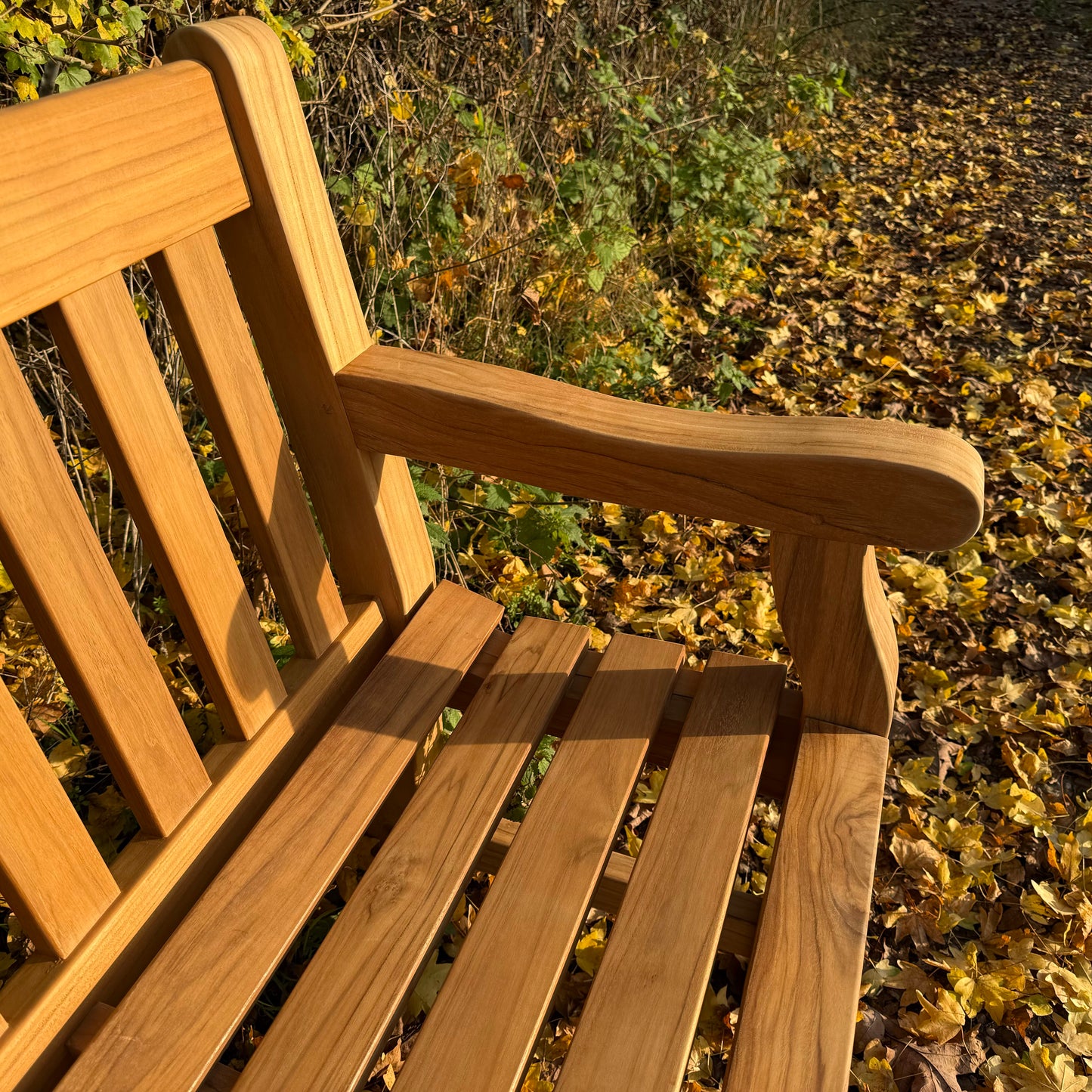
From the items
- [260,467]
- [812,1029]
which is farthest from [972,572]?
[260,467]

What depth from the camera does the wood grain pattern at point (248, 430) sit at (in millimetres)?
938

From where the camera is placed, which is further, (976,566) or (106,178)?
(976,566)

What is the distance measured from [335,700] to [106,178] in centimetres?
68

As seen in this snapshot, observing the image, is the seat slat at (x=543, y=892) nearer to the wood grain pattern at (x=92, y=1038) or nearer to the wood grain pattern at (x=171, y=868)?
the wood grain pattern at (x=92, y=1038)

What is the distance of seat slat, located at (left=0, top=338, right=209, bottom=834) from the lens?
0.79 metres

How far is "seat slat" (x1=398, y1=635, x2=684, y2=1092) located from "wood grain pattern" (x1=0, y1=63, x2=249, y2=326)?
708mm

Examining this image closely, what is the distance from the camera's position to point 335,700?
48.1 inches

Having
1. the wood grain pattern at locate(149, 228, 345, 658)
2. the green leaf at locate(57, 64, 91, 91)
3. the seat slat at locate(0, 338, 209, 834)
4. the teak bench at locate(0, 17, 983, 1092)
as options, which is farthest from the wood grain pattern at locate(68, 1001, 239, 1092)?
the green leaf at locate(57, 64, 91, 91)

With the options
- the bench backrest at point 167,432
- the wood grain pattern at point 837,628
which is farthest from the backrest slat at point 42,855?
the wood grain pattern at point 837,628

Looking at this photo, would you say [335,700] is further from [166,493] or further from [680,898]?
[680,898]

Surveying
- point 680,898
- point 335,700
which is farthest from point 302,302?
point 680,898

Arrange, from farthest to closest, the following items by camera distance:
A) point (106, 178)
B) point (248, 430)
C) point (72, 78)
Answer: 1. point (72, 78)
2. point (248, 430)
3. point (106, 178)

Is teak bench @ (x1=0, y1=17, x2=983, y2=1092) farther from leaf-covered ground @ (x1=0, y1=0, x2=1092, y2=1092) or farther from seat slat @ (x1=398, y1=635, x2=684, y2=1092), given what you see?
leaf-covered ground @ (x1=0, y1=0, x2=1092, y2=1092)

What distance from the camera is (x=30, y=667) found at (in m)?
1.75
